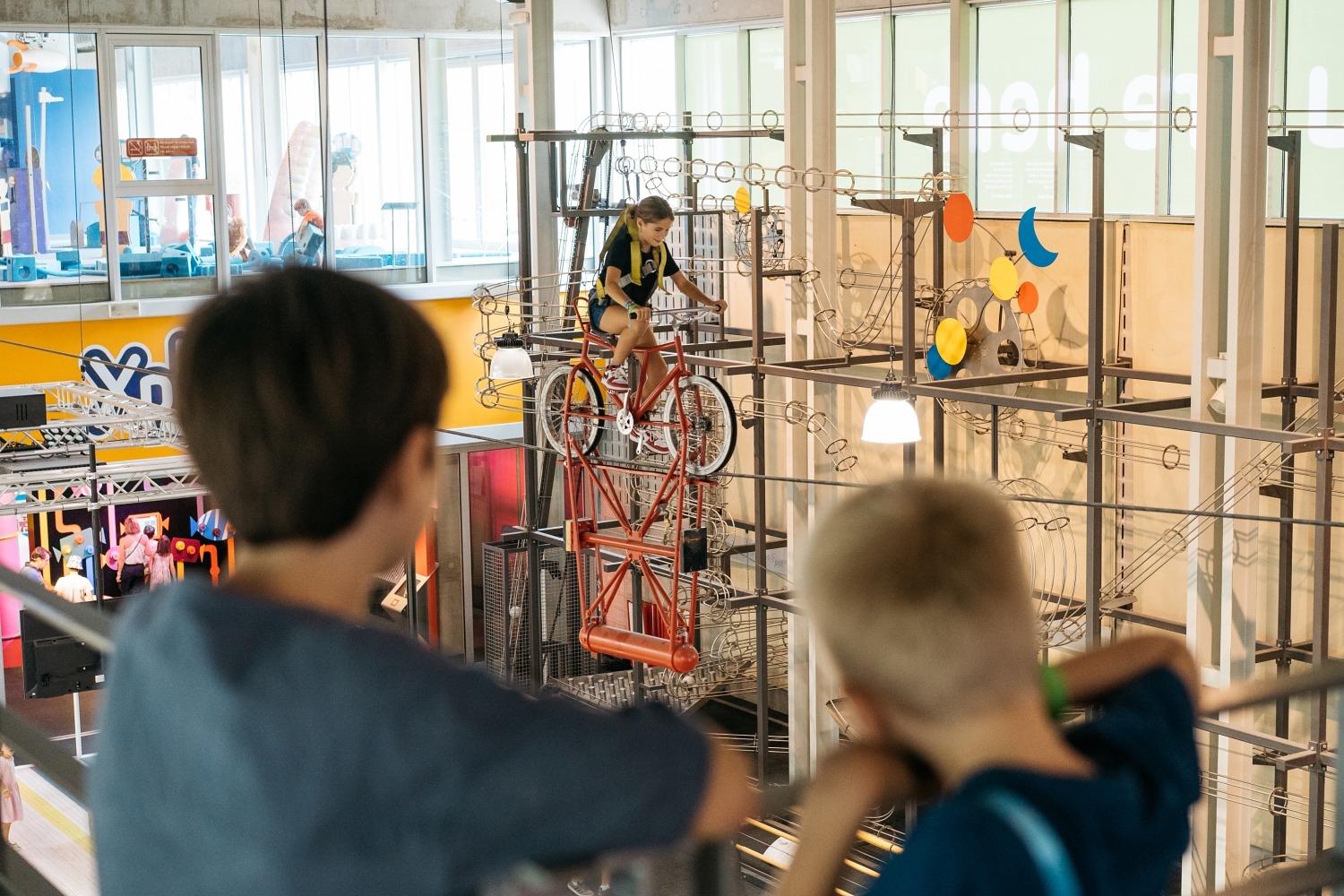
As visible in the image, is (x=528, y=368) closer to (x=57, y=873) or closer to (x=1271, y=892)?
(x=57, y=873)

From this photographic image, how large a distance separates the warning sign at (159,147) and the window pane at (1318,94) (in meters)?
8.68

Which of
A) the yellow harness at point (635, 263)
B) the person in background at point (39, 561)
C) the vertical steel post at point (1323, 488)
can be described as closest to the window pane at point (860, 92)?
the yellow harness at point (635, 263)

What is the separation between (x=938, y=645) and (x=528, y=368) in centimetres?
856

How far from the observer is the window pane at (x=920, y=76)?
1023cm

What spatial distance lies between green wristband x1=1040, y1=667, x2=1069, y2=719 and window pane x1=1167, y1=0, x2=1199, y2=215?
25.7 ft

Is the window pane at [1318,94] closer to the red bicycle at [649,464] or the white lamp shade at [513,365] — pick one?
the red bicycle at [649,464]

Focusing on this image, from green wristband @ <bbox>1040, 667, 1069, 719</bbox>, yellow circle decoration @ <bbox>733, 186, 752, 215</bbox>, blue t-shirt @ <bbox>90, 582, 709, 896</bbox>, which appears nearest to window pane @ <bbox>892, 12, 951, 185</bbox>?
yellow circle decoration @ <bbox>733, 186, 752, 215</bbox>

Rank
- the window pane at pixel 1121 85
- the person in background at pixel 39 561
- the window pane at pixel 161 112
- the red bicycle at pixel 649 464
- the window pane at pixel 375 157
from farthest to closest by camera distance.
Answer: the window pane at pixel 375 157 < the window pane at pixel 161 112 < the person in background at pixel 39 561 < the window pane at pixel 1121 85 < the red bicycle at pixel 649 464

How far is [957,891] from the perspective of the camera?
935 mm

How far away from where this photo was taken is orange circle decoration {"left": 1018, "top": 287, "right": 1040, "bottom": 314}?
873cm

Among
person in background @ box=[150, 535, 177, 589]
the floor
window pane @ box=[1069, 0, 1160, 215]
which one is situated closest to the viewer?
window pane @ box=[1069, 0, 1160, 215]

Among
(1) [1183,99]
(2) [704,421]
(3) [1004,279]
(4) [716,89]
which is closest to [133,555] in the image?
(4) [716,89]

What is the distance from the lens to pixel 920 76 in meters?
10.4

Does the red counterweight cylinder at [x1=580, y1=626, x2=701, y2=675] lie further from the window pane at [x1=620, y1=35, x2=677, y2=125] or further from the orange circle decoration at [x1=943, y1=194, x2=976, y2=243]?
the window pane at [x1=620, y1=35, x2=677, y2=125]
